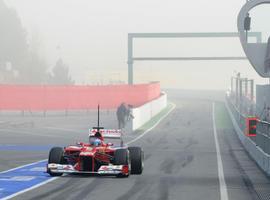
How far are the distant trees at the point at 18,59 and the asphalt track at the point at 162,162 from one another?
64.2m

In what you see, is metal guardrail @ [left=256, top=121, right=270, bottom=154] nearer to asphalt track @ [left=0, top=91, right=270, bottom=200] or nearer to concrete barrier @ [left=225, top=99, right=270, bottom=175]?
concrete barrier @ [left=225, top=99, right=270, bottom=175]

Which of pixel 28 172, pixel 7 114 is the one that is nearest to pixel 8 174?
pixel 28 172

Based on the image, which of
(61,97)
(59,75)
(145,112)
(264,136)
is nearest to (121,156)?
(264,136)

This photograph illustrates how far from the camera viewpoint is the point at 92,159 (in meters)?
20.2

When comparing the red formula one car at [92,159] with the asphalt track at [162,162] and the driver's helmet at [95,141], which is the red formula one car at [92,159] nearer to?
the driver's helmet at [95,141]

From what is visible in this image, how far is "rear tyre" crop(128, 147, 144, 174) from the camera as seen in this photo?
21797 mm

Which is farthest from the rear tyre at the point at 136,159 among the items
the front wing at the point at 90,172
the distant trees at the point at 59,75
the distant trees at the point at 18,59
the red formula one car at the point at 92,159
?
the distant trees at the point at 18,59

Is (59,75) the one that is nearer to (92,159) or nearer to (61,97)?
(61,97)

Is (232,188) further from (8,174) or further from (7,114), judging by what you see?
(7,114)

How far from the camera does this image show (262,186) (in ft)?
69.9

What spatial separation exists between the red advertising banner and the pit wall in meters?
2.70

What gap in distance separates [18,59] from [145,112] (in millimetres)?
75153

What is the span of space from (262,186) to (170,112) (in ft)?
182

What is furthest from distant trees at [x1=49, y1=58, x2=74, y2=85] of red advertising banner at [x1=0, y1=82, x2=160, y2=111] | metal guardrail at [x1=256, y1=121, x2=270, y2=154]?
metal guardrail at [x1=256, y1=121, x2=270, y2=154]
